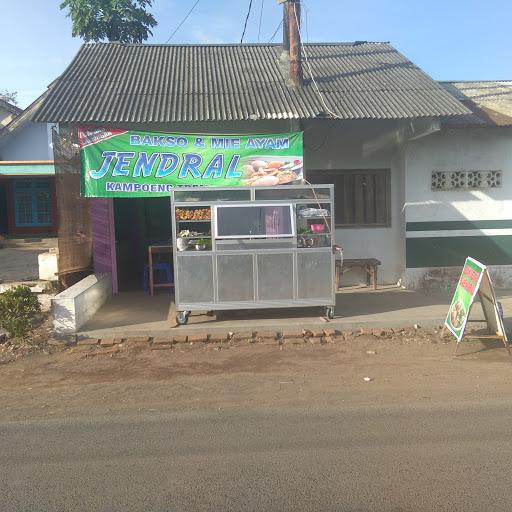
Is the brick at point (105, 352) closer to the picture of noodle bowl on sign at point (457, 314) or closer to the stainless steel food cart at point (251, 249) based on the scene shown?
the stainless steel food cart at point (251, 249)

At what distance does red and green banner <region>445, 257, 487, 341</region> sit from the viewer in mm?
6652

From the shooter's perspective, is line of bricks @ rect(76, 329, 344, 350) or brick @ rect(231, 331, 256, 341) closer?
line of bricks @ rect(76, 329, 344, 350)

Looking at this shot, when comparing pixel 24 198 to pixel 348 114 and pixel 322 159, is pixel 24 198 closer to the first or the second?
pixel 322 159

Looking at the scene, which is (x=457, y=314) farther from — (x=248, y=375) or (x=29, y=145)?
(x=29, y=145)

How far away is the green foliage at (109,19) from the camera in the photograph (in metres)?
21.4

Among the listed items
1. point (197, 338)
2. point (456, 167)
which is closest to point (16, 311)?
point (197, 338)

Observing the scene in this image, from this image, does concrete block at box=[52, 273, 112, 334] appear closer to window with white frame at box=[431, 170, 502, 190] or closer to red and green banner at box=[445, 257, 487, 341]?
red and green banner at box=[445, 257, 487, 341]

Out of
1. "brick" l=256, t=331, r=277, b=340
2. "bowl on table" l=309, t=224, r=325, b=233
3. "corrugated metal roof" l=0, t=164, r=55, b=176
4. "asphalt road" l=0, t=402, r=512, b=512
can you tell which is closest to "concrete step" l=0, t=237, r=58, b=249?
"corrugated metal roof" l=0, t=164, r=55, b=176

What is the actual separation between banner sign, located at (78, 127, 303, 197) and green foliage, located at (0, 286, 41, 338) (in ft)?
5.87

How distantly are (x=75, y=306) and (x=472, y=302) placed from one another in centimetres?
523

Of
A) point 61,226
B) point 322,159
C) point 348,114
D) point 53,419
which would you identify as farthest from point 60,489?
point 322,159

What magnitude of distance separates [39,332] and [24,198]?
13.9m

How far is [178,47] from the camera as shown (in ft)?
41.8

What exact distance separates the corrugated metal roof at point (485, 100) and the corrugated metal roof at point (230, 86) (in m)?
1.04
